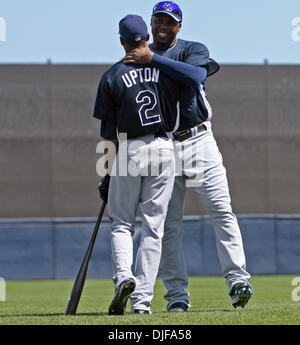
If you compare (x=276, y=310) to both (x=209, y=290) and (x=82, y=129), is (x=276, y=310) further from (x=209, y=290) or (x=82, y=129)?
(x=82, y=129)

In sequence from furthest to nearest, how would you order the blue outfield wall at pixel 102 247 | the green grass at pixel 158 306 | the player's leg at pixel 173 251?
the blue outfield wall at pixel 102 247, the player's leg at pixel 173 251, the green grass at pixel 158 306

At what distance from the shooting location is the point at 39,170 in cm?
1409

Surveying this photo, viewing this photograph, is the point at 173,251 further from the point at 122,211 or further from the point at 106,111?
the point at 106,111

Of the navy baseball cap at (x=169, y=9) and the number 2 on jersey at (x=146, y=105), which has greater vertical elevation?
the navy baseball cap at (x=169, y=9)

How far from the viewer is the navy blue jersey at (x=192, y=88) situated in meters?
5.41

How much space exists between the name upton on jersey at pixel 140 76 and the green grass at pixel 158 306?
1433mm

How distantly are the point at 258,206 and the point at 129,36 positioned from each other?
9.10m

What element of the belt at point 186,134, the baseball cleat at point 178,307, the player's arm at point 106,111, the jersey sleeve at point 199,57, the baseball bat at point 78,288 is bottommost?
the baseball cleat at point 178,307

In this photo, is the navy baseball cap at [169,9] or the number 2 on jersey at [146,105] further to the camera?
the navy baseball cap at [169,9]

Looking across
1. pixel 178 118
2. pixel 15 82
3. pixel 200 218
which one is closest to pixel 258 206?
pixel 200 218

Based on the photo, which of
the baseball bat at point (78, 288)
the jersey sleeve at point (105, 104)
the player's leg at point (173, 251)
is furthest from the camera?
the player's leg at point (173, 251)

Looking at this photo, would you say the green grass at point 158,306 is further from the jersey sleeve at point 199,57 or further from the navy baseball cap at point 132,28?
the navy baseball cap at point 132,28

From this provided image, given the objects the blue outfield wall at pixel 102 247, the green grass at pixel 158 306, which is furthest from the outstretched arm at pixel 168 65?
the blue outfield wall at pixel 102 247
